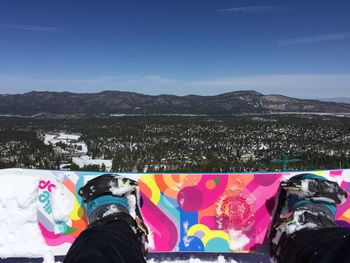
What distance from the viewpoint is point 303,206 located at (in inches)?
214

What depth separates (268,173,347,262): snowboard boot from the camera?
4.60 m

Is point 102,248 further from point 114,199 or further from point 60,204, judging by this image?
point 60,204

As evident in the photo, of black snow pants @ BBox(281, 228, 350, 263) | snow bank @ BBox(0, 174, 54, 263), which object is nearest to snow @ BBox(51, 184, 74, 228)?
snow bank @ BBox(0, 174, 54, 263)

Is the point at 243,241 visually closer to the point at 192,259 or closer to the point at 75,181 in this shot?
the point at 192,259

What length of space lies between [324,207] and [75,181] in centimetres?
506

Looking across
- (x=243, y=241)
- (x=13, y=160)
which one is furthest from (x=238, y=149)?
(x=243, y=241)

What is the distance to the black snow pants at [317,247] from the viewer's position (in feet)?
8.86

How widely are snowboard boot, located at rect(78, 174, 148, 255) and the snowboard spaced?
1056 millimetres

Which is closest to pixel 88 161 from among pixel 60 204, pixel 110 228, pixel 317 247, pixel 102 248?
pixel 60 204

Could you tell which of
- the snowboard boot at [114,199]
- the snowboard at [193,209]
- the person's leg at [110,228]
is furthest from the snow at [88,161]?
the person's leg at [110,228]

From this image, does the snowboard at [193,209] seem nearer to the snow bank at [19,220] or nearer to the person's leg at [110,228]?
the snow bank at [19,220]

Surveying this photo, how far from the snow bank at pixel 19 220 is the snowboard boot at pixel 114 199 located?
2.23 meters

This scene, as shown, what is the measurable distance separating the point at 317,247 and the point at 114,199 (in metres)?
3.46

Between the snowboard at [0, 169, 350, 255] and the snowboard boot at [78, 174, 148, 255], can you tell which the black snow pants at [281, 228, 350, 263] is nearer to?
the snowboard boot at [78, 174, 148, 255]
